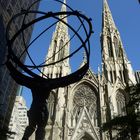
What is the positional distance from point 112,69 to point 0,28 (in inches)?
592

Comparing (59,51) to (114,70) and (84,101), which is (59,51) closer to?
(84,101)

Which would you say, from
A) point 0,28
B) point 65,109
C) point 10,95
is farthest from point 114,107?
point 0,28

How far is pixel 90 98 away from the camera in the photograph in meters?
27.9

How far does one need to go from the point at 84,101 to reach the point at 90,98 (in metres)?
0.85


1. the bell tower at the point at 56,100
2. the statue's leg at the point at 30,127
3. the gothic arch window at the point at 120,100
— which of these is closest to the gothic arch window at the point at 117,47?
the gothic arch window at the point at 120,100

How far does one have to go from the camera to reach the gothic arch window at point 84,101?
88.0 feet

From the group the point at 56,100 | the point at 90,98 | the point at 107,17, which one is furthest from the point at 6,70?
the point at 107,17

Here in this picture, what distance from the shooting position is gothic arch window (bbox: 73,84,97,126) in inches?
1056

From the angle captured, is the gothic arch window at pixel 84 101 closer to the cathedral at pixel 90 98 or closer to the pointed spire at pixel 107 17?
the cathedral at pixel 90 98

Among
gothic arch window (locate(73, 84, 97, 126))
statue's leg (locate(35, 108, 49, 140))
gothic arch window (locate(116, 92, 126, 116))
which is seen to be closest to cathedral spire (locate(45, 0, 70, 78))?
gothic arch window (locate(73, 84, 97, 126))

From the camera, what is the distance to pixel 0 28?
20.0m

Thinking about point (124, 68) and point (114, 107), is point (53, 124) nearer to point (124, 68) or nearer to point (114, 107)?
point (114, 107)

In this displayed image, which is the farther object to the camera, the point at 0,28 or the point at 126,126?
the point at 0,28

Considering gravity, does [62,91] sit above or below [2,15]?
below
